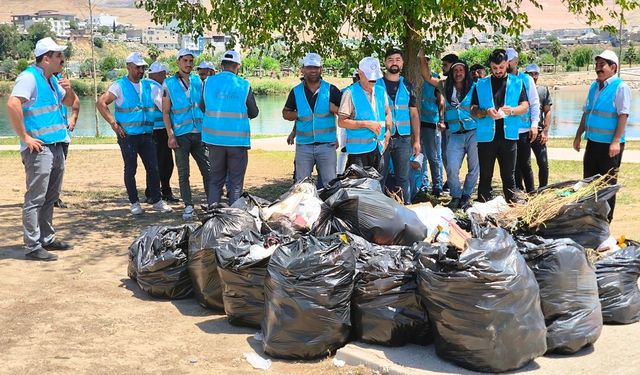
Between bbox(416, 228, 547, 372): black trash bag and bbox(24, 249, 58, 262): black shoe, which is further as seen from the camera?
bbox(24, 249, 58, 262): black shoe

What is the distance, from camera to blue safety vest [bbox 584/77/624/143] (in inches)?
282

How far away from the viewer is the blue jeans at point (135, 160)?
8836 millimetres

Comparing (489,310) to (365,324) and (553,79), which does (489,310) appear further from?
(553,79)

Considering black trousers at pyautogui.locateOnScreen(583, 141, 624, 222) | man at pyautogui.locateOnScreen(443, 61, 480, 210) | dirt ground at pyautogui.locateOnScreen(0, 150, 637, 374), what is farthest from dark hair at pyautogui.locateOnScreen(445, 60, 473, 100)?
dirt ground at pyautogui.locateOnScreen(0, 150, 637, 374)

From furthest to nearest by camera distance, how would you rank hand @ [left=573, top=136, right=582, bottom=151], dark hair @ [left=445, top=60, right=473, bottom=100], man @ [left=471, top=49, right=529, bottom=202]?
dark hair @ [left=445, top=60, right=473, bottom=100], hand @ [left=573, top=136, right=582, bottom=151], man @ [left=471, top=49, right=529, bottom=202]

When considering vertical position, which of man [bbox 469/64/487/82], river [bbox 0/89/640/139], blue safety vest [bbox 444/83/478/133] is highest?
man [bbox 469/64/487/82]

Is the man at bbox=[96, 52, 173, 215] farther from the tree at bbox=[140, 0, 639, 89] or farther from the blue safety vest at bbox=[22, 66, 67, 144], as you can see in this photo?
the blue safety vest at bbox=[22, 66, 67, 144]

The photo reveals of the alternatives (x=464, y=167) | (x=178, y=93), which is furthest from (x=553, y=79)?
(x=178, y=93)

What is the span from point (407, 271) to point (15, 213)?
594cm

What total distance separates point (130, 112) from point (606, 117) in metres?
5.07

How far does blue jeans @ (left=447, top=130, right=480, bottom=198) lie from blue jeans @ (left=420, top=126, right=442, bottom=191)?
0.59m

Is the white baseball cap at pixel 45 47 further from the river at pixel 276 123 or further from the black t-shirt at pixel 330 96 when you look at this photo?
the river at pixel 276 123

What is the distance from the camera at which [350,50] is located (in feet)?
33.1

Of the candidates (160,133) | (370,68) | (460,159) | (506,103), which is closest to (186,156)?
(160,133)
